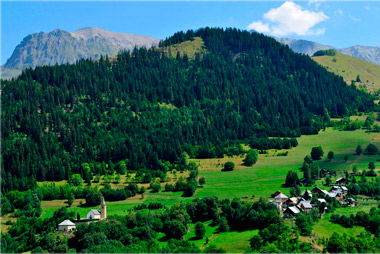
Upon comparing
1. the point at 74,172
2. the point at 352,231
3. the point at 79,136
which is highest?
the point at 79,136

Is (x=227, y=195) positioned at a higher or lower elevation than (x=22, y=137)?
lower

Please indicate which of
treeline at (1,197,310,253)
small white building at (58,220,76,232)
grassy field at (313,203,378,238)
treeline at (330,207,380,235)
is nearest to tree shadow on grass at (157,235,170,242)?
treeline at (1,197,310,253)

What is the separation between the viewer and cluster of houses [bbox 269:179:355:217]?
4295 inches

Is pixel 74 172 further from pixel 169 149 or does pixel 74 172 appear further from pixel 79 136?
pixel 169 149

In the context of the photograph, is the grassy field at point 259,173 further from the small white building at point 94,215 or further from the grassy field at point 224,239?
the small white building at point 94,215

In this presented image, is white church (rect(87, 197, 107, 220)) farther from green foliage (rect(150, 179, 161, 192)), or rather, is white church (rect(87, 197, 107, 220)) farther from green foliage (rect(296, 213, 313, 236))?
green foliage (rect(296, 213, 313, 236))

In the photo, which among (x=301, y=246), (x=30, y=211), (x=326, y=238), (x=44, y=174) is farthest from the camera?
(x=44, y=174)

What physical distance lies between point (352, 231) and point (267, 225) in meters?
18.3

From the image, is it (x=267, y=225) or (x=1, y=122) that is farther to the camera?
(x=1, y=122)

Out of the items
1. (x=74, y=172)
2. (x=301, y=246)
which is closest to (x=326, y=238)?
(x=301, y=246)

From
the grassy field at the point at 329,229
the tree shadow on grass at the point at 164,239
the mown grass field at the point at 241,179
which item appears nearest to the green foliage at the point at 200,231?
the tree shadow on grass at the point at 164,239

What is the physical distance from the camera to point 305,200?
118625 mm

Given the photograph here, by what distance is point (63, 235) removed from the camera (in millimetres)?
100875

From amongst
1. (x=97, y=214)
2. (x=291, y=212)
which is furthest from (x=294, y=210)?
(x=97, y=214)
